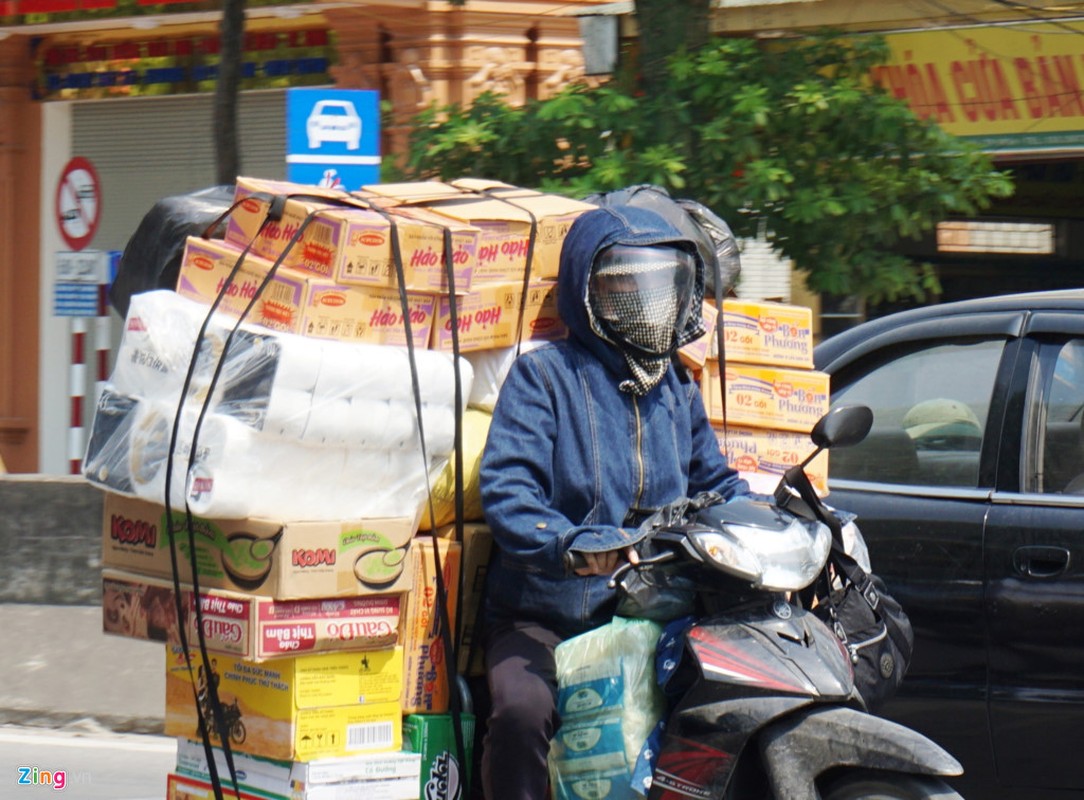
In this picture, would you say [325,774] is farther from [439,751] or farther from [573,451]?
[573,451]

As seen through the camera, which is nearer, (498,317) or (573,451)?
(573,451)

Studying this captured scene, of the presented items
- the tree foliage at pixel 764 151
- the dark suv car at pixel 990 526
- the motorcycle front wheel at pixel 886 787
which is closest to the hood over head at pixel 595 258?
the motorcycle front wheel at pixel 886 787

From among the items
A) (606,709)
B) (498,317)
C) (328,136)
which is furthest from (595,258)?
(328,136)

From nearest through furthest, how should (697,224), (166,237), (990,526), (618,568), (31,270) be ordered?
(618,568) → (166,237) → (697,224) → (990,526) → (31,270)

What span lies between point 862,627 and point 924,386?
155cm

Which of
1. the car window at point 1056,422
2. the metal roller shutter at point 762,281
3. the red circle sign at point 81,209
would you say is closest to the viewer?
the car window at point 1056,422

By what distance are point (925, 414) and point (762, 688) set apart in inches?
75.5

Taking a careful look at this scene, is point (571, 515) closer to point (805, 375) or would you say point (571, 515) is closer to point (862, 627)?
point (862, 627)

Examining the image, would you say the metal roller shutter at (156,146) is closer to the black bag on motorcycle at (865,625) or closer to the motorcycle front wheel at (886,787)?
the black bag on motorcycle at (865,625)

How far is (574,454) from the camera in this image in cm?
350

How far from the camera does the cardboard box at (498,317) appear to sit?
11.9 ft

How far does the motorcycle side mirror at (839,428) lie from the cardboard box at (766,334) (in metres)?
0.70

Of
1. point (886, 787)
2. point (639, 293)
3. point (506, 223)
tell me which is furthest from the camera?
point (506, 223)

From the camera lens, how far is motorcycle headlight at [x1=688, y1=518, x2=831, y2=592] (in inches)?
123
